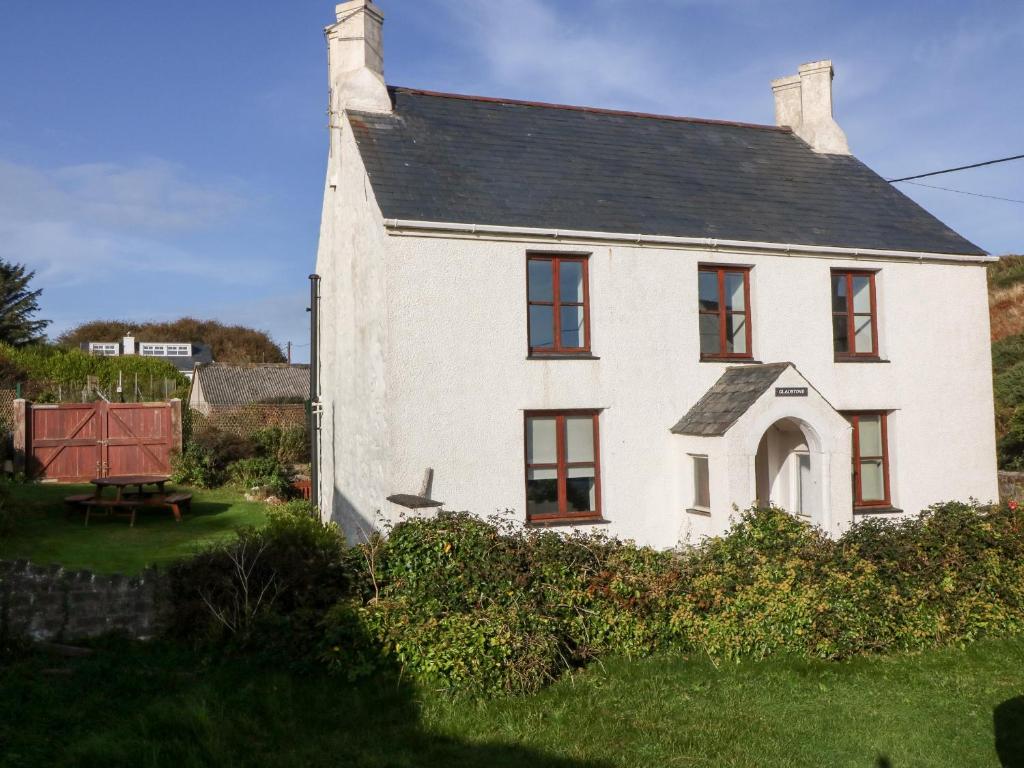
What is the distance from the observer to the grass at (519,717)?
6.62 metres

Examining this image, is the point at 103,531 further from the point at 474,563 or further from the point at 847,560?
the point at 847,560

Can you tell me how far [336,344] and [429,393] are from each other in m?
4.74

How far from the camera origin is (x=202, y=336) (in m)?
77.4

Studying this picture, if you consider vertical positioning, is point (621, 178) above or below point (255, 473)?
above

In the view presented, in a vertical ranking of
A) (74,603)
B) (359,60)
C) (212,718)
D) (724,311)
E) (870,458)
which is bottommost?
(212,718)

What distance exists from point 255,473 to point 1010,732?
19.8 m

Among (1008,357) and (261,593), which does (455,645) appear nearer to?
(261,593)

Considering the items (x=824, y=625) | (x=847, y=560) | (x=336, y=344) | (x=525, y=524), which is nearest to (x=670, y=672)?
(x=824, y=625)

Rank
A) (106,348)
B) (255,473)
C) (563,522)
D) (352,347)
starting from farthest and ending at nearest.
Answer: (106,348) → (255,473) → (352,347) → (563,522)

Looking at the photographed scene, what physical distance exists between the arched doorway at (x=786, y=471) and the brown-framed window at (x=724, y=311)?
1.61 m

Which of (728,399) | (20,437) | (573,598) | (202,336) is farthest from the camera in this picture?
(202,336)

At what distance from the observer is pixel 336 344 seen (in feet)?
54.8

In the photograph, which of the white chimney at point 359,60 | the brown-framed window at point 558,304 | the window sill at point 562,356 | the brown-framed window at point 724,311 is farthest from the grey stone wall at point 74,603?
the white chimney at point 359,60

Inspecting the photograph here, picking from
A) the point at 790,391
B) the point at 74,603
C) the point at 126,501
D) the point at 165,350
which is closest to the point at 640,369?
the point at 790,391
